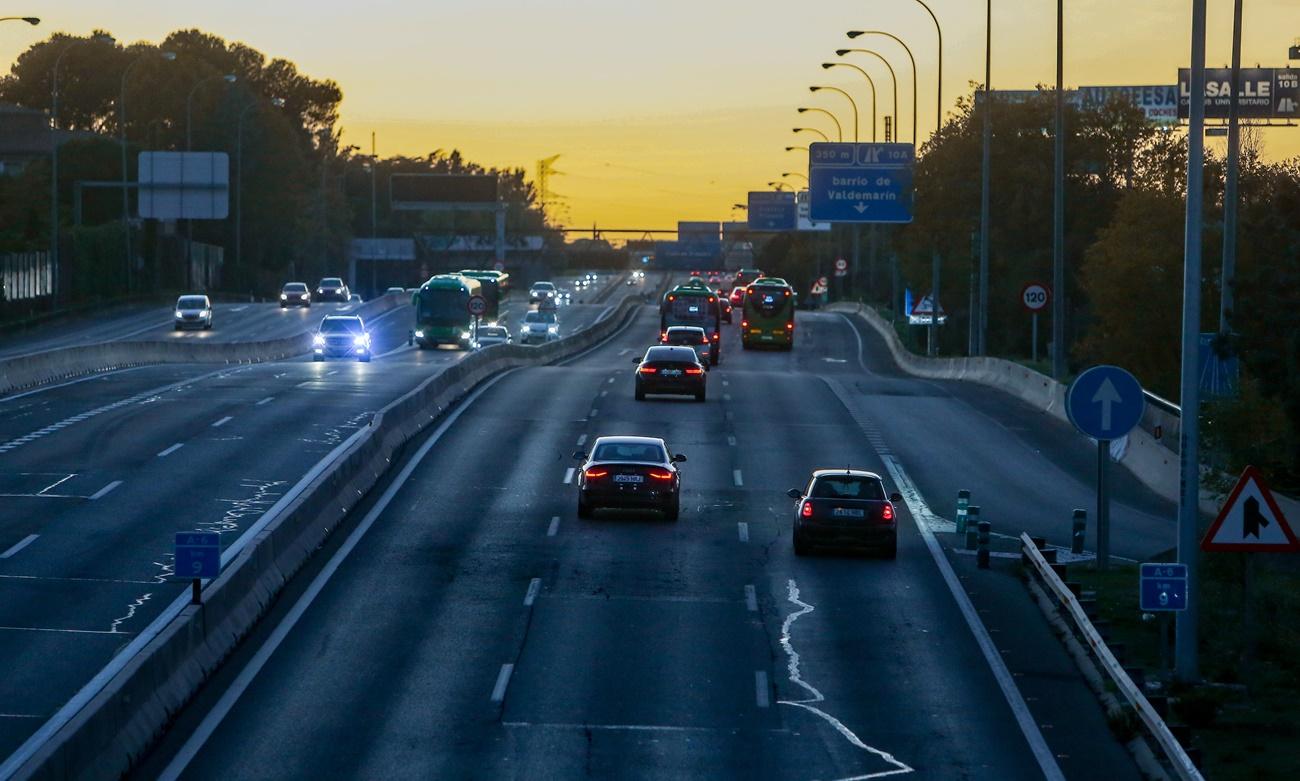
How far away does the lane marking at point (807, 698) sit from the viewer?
54.6 ft

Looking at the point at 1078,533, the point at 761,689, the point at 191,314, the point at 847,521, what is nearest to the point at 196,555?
the point at 761,689

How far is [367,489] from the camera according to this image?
33562 mm

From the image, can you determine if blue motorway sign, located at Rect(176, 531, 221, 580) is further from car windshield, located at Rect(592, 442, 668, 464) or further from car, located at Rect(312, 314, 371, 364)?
car, located at Rect(312, 314, 371, 364)

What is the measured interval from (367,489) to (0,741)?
1741cm

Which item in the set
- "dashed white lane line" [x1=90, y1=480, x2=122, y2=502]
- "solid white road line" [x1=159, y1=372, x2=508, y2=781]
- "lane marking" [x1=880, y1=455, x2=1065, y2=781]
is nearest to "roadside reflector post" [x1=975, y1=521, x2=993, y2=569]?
"lane marking" [x1=880, y1=455, x2=1065, y2=781]

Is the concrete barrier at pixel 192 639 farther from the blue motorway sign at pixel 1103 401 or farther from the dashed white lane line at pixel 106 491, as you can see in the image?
the blue motorway sign at pixel 1103 401

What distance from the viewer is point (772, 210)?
127812 millimetres

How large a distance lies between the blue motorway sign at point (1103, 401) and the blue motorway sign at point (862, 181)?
Answer: 168 ft

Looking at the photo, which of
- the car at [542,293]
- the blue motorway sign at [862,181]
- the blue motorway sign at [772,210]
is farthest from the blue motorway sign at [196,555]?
the blue motorway sign at [772,210]

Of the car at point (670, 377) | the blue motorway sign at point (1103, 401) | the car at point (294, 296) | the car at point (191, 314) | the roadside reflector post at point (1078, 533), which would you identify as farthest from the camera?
the car at point (294, 296)

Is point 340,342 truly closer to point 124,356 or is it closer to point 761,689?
point 124,356

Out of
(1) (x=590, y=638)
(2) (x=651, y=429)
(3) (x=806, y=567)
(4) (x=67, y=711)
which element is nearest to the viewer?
(4) (x=67, y=711)

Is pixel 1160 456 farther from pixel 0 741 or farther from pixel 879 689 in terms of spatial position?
Result: pixel 0 741

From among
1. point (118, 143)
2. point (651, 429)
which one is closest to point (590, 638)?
point (651, 429)
